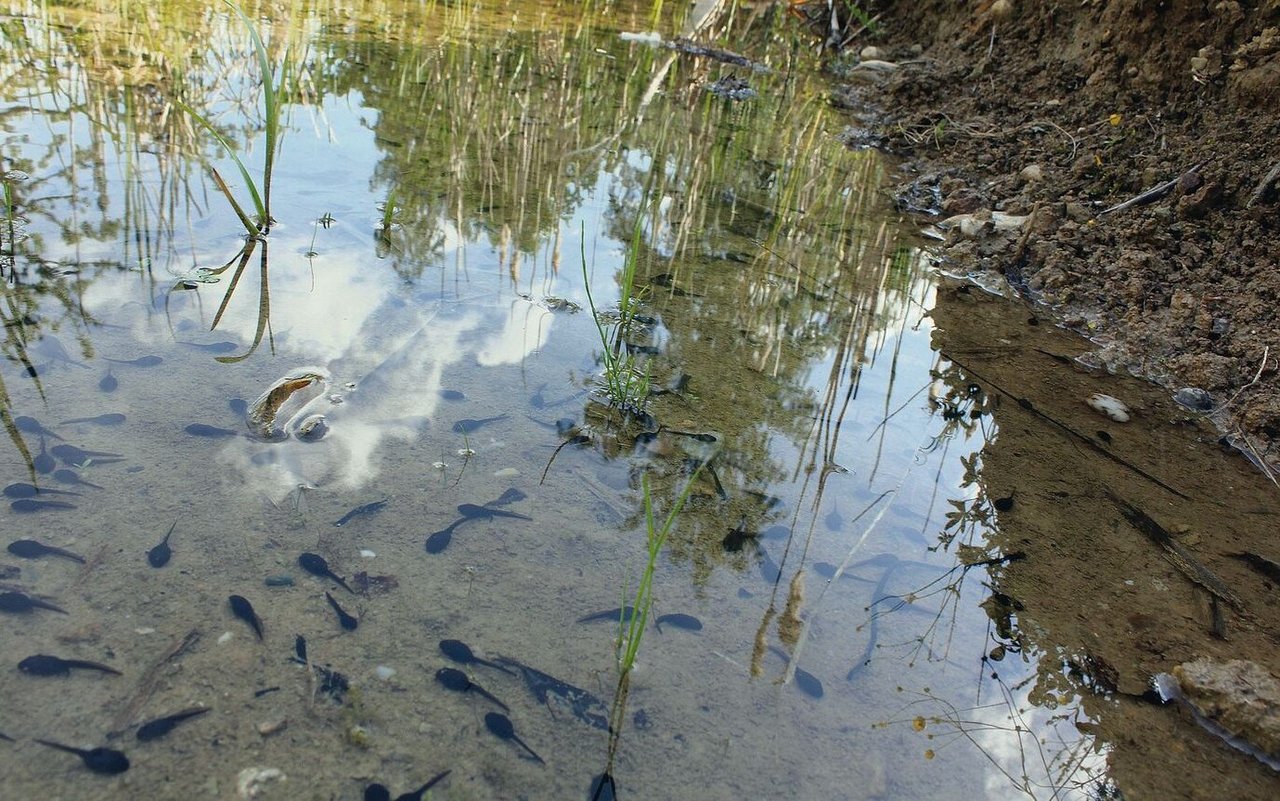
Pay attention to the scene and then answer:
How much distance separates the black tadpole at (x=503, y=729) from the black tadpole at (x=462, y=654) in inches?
4.6

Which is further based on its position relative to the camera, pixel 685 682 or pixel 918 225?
pixel 918 225

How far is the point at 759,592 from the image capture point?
2.25m

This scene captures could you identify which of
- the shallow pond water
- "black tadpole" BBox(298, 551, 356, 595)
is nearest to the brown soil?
the shallow pond water

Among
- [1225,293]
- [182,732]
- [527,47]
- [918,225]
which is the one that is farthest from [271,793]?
[527,47]

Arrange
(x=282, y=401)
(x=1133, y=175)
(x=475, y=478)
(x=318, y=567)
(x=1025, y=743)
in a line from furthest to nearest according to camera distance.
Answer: (x=1133, y=175) < (x=282, y=401) < (x=475, y=478) < (x=318, y=567) < (x=1025, y=743)

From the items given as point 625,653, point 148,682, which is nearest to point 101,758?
point 148,682

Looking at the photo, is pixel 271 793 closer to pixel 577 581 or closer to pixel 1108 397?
pixel 577 581

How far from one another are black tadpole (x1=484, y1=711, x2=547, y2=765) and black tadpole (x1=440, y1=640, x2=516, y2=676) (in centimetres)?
12

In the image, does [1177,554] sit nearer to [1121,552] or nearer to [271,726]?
[1121,552]

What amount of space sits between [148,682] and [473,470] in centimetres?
97

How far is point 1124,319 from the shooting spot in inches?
151

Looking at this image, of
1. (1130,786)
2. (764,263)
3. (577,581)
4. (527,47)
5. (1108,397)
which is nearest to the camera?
(1130,786)

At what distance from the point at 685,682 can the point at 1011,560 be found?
3.60 feet

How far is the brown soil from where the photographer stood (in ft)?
7.43
